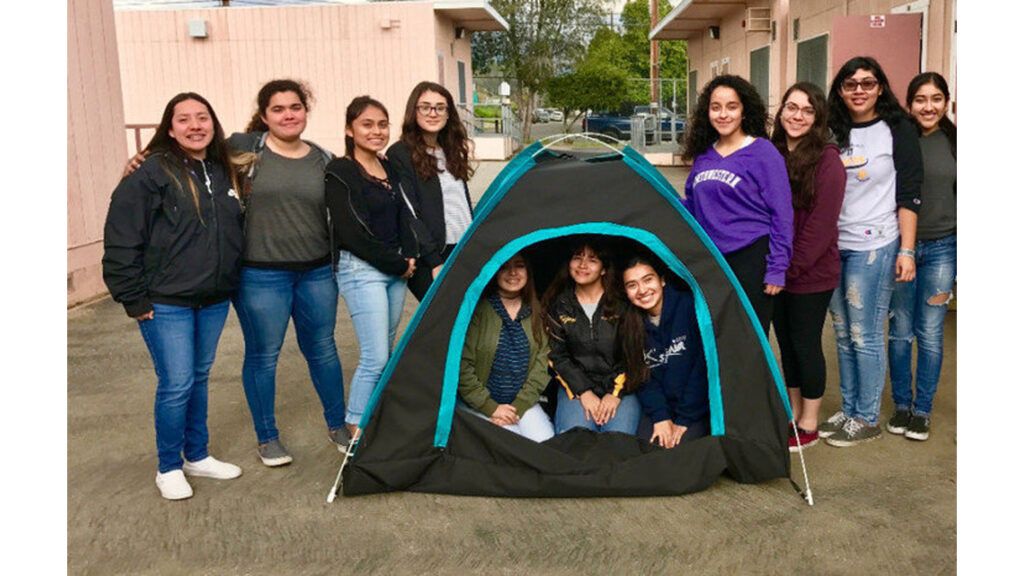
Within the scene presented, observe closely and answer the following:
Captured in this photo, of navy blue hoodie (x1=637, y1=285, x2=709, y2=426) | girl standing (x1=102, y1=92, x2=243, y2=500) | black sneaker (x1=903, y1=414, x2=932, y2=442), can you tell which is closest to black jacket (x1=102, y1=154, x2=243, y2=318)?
girl standing (x1=102, y1=92, x2=243, y2=500)

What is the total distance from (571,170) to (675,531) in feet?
4.67

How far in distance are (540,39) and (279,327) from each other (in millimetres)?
31187

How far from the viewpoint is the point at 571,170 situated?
11.4 feet

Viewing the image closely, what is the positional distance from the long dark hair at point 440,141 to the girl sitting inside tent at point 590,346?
2.35 feet

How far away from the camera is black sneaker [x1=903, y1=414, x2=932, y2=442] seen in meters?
→ 4.03

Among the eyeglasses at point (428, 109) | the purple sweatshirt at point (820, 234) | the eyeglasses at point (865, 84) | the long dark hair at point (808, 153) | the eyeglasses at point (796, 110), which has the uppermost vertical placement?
the eyeglasses at point (865, 84)

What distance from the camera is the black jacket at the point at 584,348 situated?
383 centimetres

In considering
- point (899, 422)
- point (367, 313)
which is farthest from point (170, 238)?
point (899, 422)

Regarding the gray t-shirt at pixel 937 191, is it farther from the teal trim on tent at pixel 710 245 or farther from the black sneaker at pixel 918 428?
the teal trim on tent at pixel 710 245

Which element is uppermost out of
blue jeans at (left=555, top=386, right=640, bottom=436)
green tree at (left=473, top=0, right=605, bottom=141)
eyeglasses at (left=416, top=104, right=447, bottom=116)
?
green tree at (left=473, top=0, right=605, bottom=141)

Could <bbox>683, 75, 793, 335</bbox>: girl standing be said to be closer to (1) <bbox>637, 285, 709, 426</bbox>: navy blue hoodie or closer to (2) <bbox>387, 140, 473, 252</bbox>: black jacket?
(1) <bbox>637, 285, 709, 426</bbox>: navy blue hoodie

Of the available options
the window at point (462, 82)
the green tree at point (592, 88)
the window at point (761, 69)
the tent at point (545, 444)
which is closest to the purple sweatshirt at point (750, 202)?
the tent at point (545, 444)

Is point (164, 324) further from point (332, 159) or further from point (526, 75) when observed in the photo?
point (526, 75)

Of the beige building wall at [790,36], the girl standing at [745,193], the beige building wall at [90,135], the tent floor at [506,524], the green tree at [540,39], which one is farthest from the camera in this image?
the green tree at [540,39]
